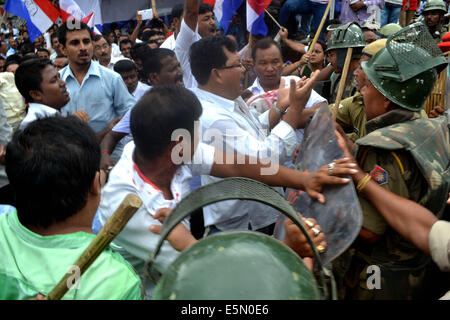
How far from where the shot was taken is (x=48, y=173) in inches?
50.5

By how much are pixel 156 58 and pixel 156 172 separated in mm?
2407

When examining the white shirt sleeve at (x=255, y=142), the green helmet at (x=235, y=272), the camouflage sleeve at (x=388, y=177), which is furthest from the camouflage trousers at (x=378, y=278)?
the green helmet at (x=235, y=272)

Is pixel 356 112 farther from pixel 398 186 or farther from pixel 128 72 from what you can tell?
pixel 128 72

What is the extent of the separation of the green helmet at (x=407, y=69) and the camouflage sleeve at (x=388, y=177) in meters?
0.28

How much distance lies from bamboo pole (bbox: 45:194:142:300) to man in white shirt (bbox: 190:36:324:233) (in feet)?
4.40

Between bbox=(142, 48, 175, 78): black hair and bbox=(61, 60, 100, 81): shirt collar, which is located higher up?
bbox=(142, 48, 175, 78): black hair

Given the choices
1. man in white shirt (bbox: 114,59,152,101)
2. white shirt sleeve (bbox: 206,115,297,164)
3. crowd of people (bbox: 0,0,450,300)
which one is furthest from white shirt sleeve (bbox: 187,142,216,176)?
man in white shirt (bbox: 114,59,152,101)

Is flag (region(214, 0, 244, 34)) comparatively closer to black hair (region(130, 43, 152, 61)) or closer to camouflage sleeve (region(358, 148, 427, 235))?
black hair (region(130, 43, 152, 61))

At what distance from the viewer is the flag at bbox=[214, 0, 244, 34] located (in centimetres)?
625

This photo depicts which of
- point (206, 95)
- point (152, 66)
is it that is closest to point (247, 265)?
point (206, 95)

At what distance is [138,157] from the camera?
5.82 feet

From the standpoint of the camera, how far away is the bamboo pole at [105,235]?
42.3 inches

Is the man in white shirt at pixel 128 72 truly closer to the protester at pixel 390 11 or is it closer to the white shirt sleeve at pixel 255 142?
the white shirt sleeve at pixel 255 142

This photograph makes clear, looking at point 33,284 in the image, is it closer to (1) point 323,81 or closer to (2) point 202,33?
(2) point 202,33
